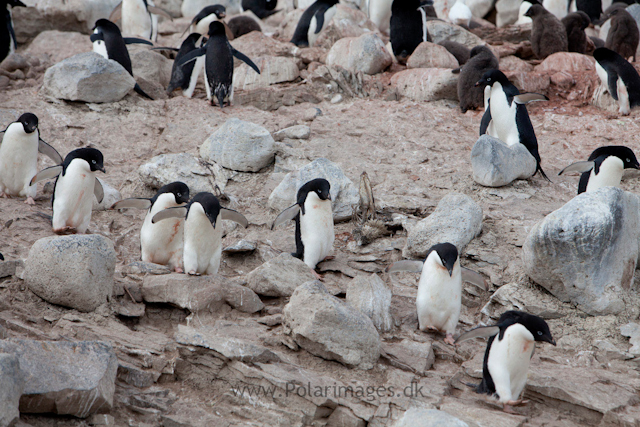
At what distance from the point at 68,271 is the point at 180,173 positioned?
8.84 ft

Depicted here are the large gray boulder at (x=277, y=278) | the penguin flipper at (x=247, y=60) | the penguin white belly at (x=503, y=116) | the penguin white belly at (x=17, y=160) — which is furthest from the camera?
the penguin flipper at (x=247, y=60)

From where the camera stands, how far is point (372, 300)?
4195 millimetres

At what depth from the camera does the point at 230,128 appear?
6863 millimetres

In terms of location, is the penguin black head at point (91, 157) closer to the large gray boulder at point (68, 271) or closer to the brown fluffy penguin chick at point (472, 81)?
the large gray boulder at point (68, 271)

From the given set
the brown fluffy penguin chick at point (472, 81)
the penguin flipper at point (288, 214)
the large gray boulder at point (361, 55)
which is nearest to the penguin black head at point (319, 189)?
the penguin flipper at point (288, 214)

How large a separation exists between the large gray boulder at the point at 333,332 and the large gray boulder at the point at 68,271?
1270 millimetres

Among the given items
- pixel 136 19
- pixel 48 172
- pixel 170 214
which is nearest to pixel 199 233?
pixel 170 214

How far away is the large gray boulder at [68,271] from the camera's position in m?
3.85

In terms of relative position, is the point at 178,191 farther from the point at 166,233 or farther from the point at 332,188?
the point at 332,188

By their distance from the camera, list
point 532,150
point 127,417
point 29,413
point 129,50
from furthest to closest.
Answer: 1. point 129,50
2. point 532,150
3. point 127,417
4. point 29,413

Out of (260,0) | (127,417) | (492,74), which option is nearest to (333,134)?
(492,74)

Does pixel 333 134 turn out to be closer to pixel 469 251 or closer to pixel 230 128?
pixel 230 128

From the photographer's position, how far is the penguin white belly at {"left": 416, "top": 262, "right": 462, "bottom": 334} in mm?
4246

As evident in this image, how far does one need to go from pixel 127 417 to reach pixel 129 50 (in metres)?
8.25
